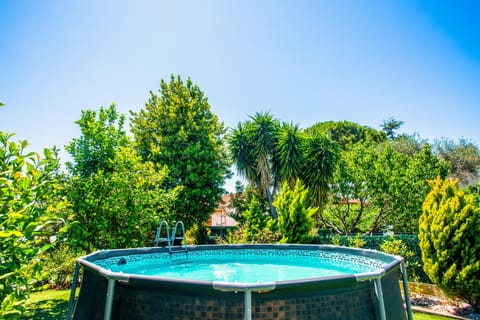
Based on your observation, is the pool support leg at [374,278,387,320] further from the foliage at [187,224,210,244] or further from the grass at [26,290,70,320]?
the foliage at [187,224,210,244]

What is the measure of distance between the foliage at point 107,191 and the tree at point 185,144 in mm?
6123

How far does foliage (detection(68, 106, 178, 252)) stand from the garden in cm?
3

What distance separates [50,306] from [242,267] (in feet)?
17.4

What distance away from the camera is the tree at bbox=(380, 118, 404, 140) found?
4297 cm

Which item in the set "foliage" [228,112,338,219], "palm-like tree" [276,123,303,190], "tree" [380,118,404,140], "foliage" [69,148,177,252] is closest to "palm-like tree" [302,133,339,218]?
"foliage" [228,112,338,219]

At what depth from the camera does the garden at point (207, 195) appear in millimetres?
2154

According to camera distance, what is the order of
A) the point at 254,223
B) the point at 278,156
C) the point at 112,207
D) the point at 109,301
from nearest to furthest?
the point at 109,301, the point at 112,207, the point at 254,223, the point at 278,156

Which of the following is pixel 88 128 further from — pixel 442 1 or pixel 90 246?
pixel 442 1

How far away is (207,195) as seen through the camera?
615 inches

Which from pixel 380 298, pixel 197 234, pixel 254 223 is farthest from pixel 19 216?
pixel 197 234

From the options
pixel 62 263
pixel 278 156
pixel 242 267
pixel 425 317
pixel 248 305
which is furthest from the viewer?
pixel 278 156

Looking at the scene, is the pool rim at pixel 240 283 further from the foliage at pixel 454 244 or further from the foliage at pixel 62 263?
the foliage at pixel 62 263

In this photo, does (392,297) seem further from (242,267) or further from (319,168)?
(319,168)

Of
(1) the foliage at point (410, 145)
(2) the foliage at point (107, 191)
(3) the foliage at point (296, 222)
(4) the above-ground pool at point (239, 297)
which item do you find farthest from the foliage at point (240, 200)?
(1) the foliage at point (410, 145)
